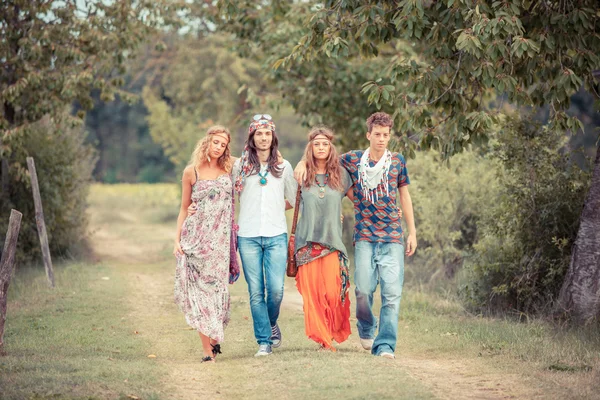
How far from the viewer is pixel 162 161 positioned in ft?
196

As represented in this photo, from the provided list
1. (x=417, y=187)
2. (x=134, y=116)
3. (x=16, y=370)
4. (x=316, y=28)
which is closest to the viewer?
(x=16, y=370)

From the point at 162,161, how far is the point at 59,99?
150 feet

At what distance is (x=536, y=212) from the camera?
10047 mm

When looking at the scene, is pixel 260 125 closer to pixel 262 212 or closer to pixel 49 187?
pixel 262 212

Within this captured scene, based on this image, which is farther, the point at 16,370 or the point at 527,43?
the point at 527,43

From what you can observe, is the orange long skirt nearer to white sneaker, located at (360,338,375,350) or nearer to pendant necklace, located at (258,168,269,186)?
white sneaker, located at (360,338,375,350)

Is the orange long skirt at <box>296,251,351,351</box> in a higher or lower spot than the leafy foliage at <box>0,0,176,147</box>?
lower

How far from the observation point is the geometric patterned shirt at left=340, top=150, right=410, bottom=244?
7.29 meters

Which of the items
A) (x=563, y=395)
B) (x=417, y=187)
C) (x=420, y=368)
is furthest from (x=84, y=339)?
(x=417, y=187)

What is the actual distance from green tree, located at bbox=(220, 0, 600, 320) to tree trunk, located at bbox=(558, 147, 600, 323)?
0.4 inches

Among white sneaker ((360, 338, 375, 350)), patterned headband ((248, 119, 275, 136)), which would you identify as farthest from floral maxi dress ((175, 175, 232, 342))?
white sneaker ((360, 338, 375, 350))

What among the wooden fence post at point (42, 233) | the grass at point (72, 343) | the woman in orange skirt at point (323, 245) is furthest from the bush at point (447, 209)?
the woman in orange skirt at point (323, 245)

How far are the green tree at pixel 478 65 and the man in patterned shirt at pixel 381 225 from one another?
1.20 metres

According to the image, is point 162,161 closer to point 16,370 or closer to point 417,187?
point 417,187
